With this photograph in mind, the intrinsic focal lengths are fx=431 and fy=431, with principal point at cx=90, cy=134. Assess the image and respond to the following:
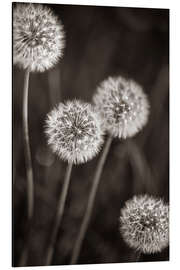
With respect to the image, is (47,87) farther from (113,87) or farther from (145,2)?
(145,2)

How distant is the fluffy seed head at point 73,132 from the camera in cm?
170

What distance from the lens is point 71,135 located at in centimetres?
169

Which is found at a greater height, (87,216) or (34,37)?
(34,37)

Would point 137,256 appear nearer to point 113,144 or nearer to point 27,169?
point 113,144

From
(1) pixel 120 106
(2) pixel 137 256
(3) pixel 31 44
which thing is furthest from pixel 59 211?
(3) pixel 31 44

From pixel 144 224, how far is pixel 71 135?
0.48 m

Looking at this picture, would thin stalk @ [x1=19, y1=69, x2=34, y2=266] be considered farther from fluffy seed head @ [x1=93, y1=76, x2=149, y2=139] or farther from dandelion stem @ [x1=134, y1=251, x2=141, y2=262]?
dandelion stem @ [x1=134, y1=251, x2=141, y2=262]

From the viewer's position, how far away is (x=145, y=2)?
188cm

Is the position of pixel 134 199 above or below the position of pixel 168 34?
below

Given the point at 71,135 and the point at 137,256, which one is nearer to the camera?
the point at 71,135

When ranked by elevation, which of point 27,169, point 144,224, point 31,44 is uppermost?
point 31,44
